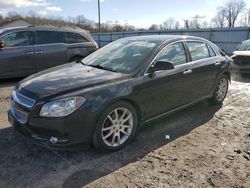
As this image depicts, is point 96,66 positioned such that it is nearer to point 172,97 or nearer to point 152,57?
point 152,57

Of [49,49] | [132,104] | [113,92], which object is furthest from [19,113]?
[49,49]

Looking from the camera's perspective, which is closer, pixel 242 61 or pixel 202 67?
pixel 202 67

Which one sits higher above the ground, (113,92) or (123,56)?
(123,56)

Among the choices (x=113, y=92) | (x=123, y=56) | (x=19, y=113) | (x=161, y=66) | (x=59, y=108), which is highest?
(x=123, y=56)

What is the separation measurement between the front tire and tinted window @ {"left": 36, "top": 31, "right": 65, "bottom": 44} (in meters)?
5.42

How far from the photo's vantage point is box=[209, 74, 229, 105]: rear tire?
562cm

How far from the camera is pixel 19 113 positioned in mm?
3426

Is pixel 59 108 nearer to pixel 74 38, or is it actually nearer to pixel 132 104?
pixel 132 104

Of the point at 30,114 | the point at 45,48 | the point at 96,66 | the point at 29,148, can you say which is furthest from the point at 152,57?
the point at 45,48

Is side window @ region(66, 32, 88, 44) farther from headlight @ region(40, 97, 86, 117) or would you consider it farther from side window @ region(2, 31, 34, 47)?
headlight @ region(40, 97, 86, 117)

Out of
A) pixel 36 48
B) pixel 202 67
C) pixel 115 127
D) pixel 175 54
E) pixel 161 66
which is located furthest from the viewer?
pixel 36 48

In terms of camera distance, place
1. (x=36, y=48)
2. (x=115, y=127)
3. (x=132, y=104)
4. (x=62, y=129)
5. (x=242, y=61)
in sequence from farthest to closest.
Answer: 1. (x=242, y=61)
2. (x=36, y=48)
3. (x=132, y=104)
4. (x=115, y=127)
5. (x=62, y=129)

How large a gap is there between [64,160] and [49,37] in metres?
5.83

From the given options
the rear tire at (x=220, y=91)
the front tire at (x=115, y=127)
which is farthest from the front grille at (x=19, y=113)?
the rear tire at (x=220, y=91)
